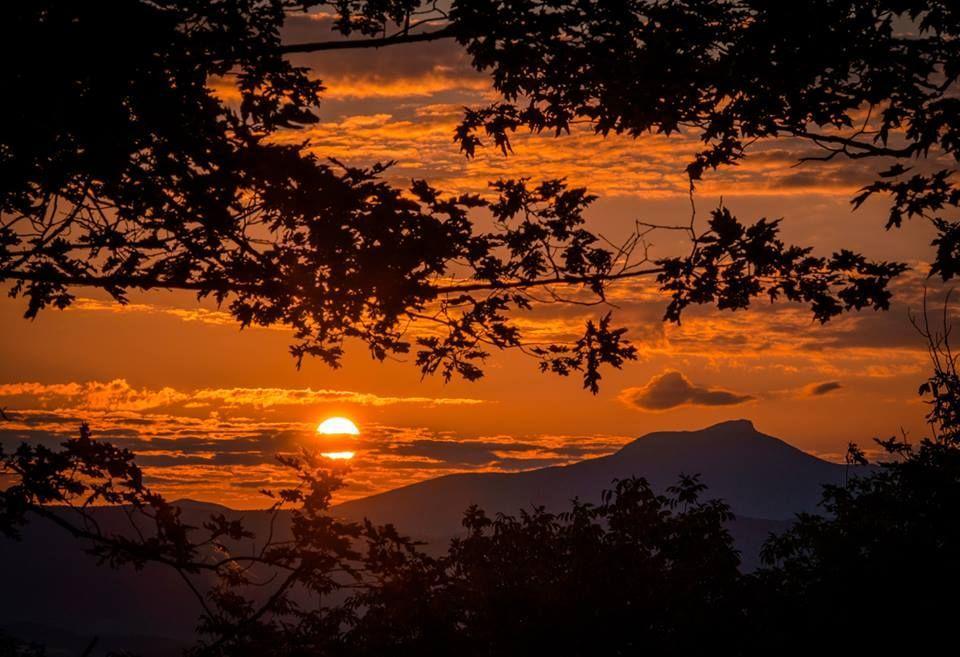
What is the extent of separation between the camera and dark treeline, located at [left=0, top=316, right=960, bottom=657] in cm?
884

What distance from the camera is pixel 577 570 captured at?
1614cm

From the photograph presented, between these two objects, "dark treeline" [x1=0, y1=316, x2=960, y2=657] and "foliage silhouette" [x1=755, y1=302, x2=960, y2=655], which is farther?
"foliage silhouette" [x1=755, y1=302, x2=960, y2=655]

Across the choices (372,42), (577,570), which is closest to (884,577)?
(577,570)

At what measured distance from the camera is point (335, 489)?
29.4ft

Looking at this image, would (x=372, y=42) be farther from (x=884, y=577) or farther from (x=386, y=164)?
(x=884, y=577)

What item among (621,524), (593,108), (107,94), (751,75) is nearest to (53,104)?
(107,94)

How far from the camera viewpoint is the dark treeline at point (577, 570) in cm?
884

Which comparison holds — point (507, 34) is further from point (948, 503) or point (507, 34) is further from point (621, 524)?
point (621, 524)

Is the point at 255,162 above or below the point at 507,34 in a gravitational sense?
below

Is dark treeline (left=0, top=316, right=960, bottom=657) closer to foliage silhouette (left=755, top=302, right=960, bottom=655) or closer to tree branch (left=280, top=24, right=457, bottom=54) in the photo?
foliage silhouette (left=755, top=302, right=960, bottom=655)

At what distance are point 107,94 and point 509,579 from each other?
10647 millimetres

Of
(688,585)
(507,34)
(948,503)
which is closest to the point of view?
(507,34)

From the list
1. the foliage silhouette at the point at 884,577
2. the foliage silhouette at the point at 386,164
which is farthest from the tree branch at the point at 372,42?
the foliage silhouette at the point at 884,577

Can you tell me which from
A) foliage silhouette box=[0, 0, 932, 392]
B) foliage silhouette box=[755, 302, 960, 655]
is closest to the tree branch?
foliage silhouette box=[0, 0, 932, 392]
